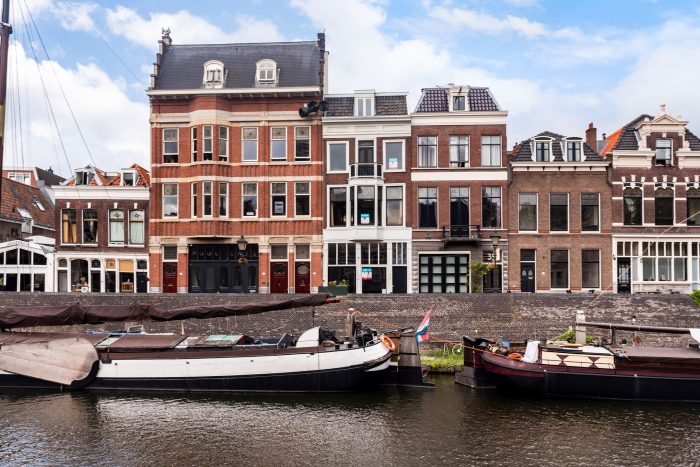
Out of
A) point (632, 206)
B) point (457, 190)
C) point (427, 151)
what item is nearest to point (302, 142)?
point (427, 151)

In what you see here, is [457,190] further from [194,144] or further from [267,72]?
[194,144]

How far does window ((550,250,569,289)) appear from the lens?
37.1 metres

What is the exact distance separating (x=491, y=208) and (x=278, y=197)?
1343 cm

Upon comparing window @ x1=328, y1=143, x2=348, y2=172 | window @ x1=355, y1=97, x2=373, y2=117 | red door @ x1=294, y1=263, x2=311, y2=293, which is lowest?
Answer: red door @ x1=294, y1=263, x2=311, y2=293

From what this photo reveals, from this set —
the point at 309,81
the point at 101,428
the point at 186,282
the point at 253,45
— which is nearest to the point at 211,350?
the point at 101,428

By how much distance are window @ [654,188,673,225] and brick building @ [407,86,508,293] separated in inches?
371

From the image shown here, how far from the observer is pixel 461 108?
124 feet

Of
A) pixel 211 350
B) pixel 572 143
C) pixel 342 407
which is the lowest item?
pixel 342 407

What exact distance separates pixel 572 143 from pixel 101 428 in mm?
30888

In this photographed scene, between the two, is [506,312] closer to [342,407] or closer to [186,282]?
[342,407]

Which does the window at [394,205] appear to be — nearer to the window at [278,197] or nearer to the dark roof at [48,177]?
the window at [278,197]

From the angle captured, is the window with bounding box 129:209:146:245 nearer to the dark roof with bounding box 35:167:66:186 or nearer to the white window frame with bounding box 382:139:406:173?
the white window frame with bounding box 382:139:406:173

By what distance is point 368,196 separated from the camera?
3734cm

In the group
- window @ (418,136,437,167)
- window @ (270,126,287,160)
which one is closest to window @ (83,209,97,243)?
window @ (270,126,287,160)
